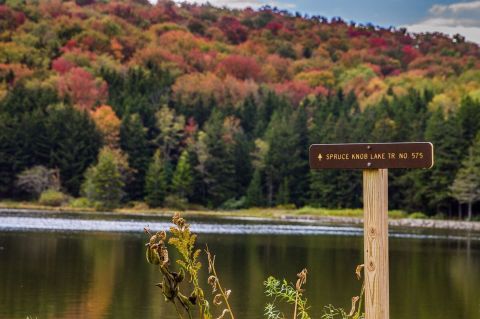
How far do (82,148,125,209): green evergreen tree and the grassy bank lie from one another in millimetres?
968

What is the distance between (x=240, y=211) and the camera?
302 ft

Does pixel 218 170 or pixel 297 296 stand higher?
pixel 218 170

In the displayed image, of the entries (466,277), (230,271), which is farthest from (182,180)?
(230,271)

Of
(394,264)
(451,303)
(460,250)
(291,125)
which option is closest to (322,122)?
(291,125)

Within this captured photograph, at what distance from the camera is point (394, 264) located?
3672cm

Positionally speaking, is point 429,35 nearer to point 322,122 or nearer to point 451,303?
point 322,122

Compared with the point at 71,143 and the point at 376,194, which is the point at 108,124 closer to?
the point at 71,143

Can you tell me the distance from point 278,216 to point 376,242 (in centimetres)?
8135

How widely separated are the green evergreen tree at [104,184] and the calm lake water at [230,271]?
31.0 meters

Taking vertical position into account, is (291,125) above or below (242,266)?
above

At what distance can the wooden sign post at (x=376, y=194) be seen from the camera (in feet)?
23.0

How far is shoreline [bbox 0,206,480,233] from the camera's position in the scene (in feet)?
250

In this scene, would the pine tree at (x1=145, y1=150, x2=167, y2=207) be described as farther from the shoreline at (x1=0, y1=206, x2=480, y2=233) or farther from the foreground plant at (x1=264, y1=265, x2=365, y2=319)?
the foreground plant at (x1=264, y1=265, x2=365, y2=319)

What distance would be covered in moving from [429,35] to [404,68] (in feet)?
84.8
